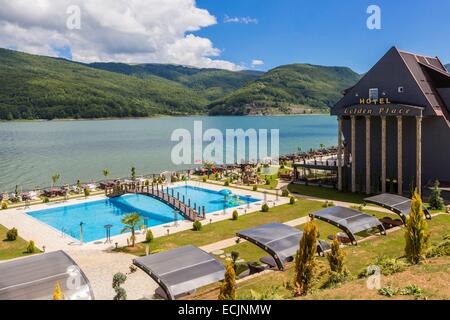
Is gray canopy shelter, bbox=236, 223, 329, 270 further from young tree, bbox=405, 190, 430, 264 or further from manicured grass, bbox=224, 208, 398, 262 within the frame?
young tree, bbox=405, 190, 430, 264

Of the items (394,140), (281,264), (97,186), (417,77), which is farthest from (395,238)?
(97,186)

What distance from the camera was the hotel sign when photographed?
131 ft

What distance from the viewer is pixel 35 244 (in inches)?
1197

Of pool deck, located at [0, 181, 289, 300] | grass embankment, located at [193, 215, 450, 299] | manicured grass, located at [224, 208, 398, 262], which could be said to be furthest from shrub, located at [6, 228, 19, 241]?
grass embankment, located at [193, 215, 450, 299]

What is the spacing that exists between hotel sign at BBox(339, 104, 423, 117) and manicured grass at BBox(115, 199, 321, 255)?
12.9 metres

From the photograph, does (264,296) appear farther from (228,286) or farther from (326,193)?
(326,193)

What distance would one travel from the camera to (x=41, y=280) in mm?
16047

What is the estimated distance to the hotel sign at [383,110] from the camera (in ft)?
131

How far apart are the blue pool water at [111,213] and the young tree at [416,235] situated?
22082 mm

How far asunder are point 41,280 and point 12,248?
641 inches

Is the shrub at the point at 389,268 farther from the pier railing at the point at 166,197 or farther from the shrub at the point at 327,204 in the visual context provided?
the pier railing at the point at 166,197

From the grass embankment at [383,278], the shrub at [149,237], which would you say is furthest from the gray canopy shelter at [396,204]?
the shrub at [149,237]

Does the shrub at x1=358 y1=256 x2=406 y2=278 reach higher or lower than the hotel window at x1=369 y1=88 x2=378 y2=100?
lower
